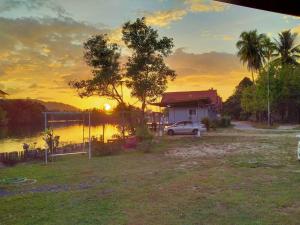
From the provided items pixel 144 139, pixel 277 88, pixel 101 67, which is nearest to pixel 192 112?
pixel 277 88

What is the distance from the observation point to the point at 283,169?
12.3 meters

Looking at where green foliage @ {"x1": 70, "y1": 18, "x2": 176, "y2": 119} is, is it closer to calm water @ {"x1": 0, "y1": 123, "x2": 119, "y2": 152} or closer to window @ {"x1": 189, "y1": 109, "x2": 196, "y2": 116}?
calm water @ {"x1": 0, "y1": 123, "x2": 119, "y2": 152}

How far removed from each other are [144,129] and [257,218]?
15.2 metres

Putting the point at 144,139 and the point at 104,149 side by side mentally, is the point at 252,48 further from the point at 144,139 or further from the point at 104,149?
the point at 104,149

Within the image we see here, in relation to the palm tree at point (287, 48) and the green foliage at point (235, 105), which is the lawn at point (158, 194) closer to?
the palm tree at point (287, 48)

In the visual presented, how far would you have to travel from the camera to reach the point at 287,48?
175ft

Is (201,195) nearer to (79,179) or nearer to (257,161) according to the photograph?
(79,179)

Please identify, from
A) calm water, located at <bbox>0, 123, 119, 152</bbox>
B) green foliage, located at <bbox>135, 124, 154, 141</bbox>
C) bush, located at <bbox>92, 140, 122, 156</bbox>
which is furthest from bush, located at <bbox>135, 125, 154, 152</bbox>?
calm water, located at <bbox>0, 123, 119, 152</bbox>

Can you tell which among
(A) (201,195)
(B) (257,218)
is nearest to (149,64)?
(A) (201,195)

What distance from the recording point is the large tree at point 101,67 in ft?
84.5

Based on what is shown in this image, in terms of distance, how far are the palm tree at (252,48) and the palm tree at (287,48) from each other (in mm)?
2382

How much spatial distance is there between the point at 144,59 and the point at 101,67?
3.13m

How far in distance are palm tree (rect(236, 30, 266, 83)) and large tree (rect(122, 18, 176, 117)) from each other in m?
30.0

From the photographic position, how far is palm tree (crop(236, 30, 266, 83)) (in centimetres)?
5325
